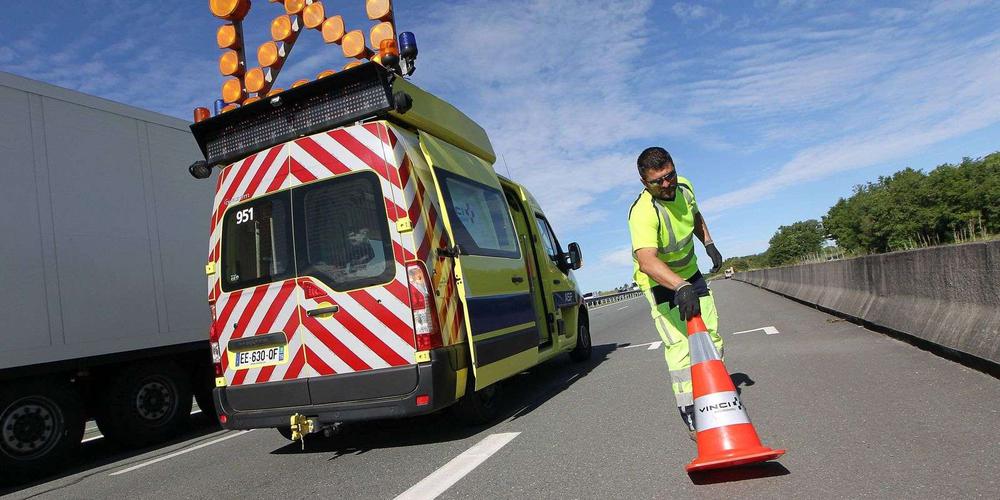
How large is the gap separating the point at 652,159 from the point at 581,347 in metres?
5.51

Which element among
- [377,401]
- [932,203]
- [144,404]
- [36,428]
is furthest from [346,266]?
[932,203]

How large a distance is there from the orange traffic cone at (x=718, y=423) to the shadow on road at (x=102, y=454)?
5293 millimetres

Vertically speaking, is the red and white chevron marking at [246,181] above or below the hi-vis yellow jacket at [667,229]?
above

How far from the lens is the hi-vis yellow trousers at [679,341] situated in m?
4.44

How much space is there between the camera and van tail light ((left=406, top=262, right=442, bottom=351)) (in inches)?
195

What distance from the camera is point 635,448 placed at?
449 cm

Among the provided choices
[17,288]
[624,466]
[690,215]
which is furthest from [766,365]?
[17,288]

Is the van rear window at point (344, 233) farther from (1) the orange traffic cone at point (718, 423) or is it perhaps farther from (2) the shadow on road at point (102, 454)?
(2) the shadow on road at point (102, 454)

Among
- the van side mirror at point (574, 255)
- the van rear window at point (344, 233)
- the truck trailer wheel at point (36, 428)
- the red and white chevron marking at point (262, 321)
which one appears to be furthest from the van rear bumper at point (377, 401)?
the van side mirror at point (574, 255)

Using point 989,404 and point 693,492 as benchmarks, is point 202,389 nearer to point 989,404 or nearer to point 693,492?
point 693,492

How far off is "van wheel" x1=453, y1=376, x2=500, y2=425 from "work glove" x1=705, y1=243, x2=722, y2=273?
2.00m

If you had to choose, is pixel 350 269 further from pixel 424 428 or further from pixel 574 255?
pixel 574 255

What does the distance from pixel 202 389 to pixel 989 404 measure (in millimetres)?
7745

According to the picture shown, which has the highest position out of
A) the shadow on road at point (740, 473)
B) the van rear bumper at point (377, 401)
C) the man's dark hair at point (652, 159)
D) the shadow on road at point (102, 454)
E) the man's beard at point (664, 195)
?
the man's dark hair at point (652, 159)
